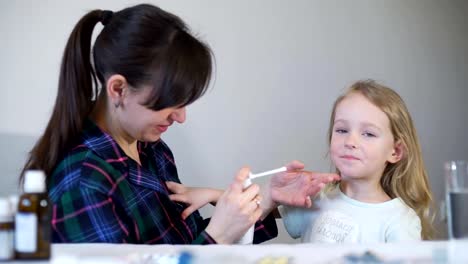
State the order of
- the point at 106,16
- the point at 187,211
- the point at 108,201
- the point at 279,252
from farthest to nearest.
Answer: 1. the point at 187,211
2. the point at 106,16
3. the point at 108,201
4. the point at 279,252

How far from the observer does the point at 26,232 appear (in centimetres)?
80

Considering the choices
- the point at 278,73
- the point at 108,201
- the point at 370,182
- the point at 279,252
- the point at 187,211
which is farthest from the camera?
the point at 278,73

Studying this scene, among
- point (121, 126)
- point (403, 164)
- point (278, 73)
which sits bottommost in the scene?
point (403, 164)

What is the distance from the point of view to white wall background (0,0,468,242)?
149 centimetres

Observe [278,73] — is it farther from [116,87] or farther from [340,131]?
[116,87]

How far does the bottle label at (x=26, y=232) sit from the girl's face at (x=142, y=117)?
1.21ft

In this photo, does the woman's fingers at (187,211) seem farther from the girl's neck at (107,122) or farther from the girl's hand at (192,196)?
the girl's neck at (107,122)

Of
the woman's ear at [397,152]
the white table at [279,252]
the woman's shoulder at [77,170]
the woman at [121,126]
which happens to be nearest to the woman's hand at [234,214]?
the woman at [121,126]

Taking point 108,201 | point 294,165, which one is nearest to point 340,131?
point 294,165

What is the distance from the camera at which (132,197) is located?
111 centimetres

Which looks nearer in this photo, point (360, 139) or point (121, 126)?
point (121, 126)

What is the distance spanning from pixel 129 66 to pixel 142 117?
115mm

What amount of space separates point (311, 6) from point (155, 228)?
3.08ft

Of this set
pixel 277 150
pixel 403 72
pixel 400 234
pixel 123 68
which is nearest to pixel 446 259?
pixel 400 234
